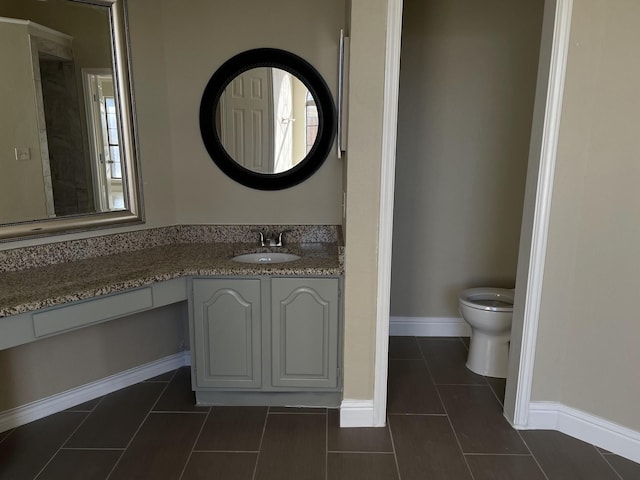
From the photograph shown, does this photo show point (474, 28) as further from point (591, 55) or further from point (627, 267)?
point (627, 267)

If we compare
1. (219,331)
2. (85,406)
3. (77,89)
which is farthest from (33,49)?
(85,406)

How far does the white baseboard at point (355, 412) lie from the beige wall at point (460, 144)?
43.7 inches

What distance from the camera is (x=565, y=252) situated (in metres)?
2.05

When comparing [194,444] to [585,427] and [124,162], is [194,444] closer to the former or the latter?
[124,162]

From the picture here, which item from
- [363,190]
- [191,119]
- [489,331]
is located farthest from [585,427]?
[191,119]

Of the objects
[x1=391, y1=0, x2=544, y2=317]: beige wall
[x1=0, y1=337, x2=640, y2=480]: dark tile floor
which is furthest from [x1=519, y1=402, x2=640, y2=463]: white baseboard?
[x1=391, y1=0, x2=544, y2=317]: beige wall

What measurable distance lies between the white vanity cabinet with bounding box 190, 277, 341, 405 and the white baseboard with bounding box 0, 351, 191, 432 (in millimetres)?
471

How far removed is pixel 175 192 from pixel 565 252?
205cm

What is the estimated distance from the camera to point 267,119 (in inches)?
104

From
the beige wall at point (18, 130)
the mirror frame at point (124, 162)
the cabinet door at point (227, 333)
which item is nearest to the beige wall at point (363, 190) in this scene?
the cabinet door at point (227, 333)

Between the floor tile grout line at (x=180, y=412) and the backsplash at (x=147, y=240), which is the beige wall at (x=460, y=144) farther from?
the floor tile grout line at (x=180, y=412)

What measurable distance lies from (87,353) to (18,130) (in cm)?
113

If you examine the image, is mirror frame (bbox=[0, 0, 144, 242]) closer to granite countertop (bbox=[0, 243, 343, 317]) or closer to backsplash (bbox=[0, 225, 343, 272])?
backsplash (bbox=[0, 225, 343, 272])

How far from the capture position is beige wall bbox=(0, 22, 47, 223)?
205 cm
